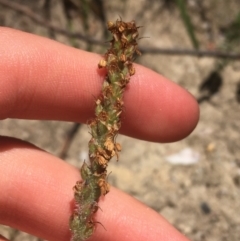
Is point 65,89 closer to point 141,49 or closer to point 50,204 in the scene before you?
point 50,204

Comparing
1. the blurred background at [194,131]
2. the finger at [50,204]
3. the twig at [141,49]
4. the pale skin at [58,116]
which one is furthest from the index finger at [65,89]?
the twig at [141,49]

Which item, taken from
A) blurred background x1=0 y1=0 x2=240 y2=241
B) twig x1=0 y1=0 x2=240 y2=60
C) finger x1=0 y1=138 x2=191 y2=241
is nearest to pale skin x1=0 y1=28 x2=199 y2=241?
finger x1=0 y1=138 x2=191 y2=241

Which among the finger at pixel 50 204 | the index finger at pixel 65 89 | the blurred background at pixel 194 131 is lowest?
the finger at pixel 50 204

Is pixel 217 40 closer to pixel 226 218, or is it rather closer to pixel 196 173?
pixel 196 173

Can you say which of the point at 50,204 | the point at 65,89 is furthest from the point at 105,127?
the point at 50,204

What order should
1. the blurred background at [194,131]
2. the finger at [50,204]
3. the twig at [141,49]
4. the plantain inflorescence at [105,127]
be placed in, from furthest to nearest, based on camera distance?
the twig at [141,49] < the blurred background at [194,131] < the finger at [50,204] < the plantain inflorescence at [105,127]

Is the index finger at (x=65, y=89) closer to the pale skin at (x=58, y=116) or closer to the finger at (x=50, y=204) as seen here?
the pale skin at (x=58, y=116)

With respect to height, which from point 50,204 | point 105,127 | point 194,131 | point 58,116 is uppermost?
point 194,131

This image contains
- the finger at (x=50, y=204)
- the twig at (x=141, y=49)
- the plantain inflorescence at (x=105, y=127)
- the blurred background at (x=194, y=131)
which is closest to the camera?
the plantain inflorescence at (x=105, y=127)
